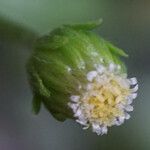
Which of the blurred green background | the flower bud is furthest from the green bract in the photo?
the blurred green background

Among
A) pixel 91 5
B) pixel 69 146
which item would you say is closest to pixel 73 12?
pixel 91 5

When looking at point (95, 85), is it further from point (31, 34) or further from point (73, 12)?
point (73, 12)

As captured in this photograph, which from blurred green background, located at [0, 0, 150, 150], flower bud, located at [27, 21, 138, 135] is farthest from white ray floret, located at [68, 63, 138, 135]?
blurred green background, located at [0, 0, 150, 150]

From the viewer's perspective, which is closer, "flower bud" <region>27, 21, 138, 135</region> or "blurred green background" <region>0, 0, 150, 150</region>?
"flower bud" <region>27, 21, 138, 135</region>

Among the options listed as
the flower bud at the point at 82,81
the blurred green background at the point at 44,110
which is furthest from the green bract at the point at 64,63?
the blurred green background at the point at 44,110

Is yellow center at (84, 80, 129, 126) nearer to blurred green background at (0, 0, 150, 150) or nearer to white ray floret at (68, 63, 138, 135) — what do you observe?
white ray floret at (68, 63, 138, 135)
